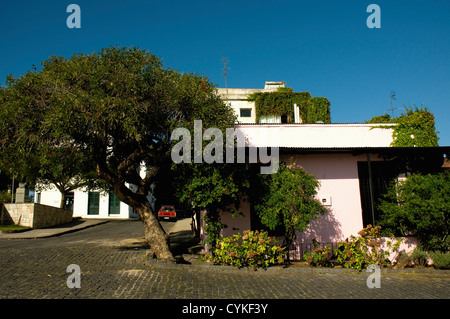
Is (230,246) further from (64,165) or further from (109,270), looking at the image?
(64,165)

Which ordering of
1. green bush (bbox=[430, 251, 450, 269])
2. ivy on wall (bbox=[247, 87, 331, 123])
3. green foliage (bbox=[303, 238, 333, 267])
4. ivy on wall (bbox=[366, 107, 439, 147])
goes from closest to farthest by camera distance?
green foliage (bbox=[303, 238, 333, 267]) < green bush (bbox=[430, 251, 450, 269]) < ivy on wall (bbox=[366, 107, 439, 147]) < ivy on wall (bbox=[247, 87, 331, 123])

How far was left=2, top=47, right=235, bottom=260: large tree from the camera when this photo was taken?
8.01 metres

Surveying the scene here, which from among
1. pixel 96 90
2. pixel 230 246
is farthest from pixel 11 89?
pixel 230 246

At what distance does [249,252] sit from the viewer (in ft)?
27.9

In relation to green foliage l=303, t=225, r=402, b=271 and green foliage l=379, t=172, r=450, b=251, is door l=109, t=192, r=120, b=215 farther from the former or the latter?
green foliage l=379, t=172, r=450, b=251

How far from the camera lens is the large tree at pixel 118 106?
801 centimetres

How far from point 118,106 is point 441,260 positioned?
10.2 m

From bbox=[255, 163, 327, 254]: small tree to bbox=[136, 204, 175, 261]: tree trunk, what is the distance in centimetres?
300

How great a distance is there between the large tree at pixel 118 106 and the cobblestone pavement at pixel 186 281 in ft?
4.69

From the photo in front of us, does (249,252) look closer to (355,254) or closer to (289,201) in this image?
(289,201)

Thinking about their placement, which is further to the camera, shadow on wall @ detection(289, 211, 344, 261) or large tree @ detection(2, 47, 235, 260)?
shadow on wall @ detection(289, 211, 344, 261)
